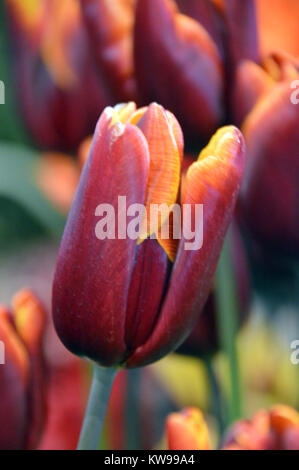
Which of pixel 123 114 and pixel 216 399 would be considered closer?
pixel 123 114

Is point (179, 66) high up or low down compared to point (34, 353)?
up

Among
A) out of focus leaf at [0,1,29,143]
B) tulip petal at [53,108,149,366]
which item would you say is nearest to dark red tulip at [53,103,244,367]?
tulip petal at [53,108,149,366]

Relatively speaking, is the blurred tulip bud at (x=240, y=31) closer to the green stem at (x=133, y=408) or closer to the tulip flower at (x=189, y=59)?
the tulip flower at (x=189, y=59)

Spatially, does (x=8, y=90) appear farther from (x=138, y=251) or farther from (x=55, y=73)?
(x=138, y=251)

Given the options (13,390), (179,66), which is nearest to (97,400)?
(13,390)

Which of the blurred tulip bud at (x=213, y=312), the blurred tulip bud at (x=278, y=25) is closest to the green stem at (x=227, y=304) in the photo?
the blurred tulip bud at (x=213, y=312)

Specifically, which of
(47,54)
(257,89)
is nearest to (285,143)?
(257,89)
